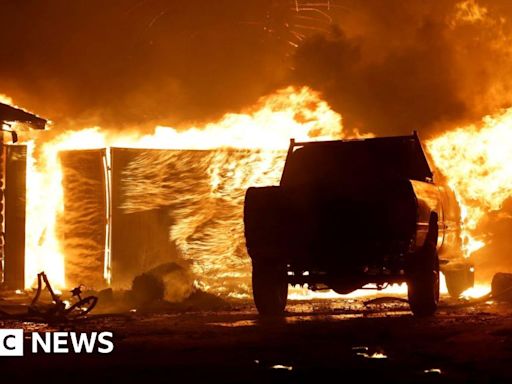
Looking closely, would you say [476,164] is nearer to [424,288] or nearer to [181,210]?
[181,210]

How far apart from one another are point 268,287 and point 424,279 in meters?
2.01

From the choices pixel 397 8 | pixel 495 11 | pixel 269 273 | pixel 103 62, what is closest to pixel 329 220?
pixel 269 273

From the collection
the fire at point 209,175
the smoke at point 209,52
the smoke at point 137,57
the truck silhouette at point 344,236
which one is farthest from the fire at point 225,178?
the smoke at point 137,57

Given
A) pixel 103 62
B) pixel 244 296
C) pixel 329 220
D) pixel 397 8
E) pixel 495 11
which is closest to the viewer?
pixel 329 220

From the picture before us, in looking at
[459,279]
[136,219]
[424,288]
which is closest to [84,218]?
[136,219]

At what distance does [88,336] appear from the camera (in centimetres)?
917

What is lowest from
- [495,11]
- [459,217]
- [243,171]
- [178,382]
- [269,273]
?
[178,382]

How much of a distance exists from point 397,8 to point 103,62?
913 cm

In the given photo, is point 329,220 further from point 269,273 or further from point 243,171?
point 243,171

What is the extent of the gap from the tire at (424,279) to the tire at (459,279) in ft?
10.7

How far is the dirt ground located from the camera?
21.1 ft

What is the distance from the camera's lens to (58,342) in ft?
28.7

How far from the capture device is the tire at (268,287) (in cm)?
1119

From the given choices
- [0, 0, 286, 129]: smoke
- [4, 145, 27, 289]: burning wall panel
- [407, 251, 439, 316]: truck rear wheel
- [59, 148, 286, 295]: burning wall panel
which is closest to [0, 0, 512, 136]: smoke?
[0, 0, 286, 129]: smoke
